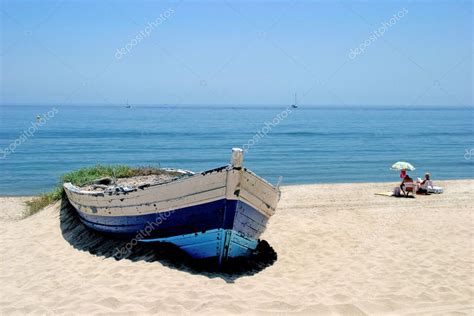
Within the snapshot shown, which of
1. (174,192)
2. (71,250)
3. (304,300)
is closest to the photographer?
(304,300)

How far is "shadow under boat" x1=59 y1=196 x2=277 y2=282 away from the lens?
880cm

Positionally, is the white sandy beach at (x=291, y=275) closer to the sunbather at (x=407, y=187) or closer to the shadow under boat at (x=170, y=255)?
the shadow under boat at (x=170, y=255)

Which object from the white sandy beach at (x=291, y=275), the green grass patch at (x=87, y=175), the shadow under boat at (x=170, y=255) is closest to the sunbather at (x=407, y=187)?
the white sandy beach at (x=291, y=275)

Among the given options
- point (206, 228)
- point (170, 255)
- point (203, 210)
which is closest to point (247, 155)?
point (170, 255)

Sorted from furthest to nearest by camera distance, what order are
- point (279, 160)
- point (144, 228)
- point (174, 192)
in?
1. point (279, 160)
2. point (144, 228)
3. point (174, 192)

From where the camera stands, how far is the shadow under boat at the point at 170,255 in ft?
28.9

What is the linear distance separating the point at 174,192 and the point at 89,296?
2.15 meters

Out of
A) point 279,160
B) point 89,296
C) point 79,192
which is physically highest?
point 279,160

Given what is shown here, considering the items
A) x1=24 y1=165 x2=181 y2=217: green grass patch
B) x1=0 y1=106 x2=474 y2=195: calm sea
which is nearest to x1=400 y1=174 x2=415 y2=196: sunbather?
x1=0 y1=106 x2=474 y2=195: calm sea

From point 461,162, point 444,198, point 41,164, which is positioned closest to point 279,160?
point 461,162

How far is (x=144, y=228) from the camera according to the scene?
30.5 feet

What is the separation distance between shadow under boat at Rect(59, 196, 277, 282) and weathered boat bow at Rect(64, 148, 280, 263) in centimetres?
13

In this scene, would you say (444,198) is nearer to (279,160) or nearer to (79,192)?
(79,192)

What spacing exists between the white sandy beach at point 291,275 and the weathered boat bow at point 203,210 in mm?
566
